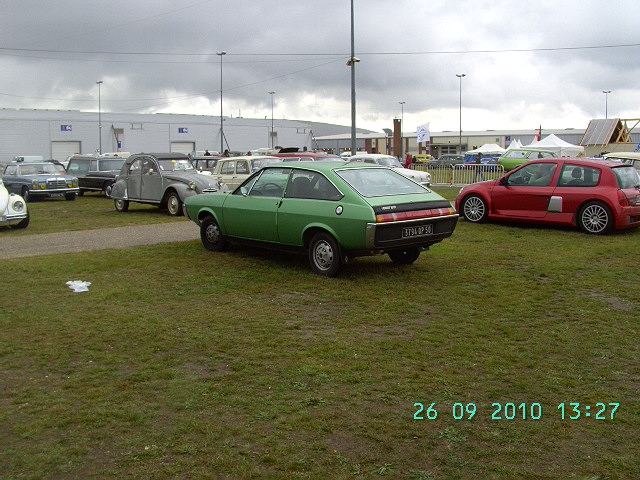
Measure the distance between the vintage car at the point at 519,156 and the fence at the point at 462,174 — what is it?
0.63m

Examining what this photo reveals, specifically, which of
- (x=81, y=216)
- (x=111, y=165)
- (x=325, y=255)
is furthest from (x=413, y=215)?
(x=111, y=165)

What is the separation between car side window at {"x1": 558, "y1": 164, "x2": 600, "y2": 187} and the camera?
13250mm

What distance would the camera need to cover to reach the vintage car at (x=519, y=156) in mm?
30228

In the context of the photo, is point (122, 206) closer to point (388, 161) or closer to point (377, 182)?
point (388, 161)

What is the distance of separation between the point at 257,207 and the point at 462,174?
23175 millimetres

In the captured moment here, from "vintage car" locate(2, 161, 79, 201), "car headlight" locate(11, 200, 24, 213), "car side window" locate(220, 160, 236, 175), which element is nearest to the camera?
"car headlight" locate(11, 200, 24, 213)

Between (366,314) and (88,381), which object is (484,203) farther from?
(88,381)

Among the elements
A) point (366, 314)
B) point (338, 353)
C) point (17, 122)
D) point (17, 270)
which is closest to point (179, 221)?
point (17, 270)

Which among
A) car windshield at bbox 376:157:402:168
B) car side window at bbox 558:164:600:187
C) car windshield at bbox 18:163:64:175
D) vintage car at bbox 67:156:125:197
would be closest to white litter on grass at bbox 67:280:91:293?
car side window at bbox 558:164:600:187

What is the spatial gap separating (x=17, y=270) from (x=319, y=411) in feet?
23.3

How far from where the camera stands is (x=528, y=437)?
4195 mm

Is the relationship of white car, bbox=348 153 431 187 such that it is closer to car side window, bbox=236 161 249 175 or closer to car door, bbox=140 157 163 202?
car side window, bbox=236 161 249 175
